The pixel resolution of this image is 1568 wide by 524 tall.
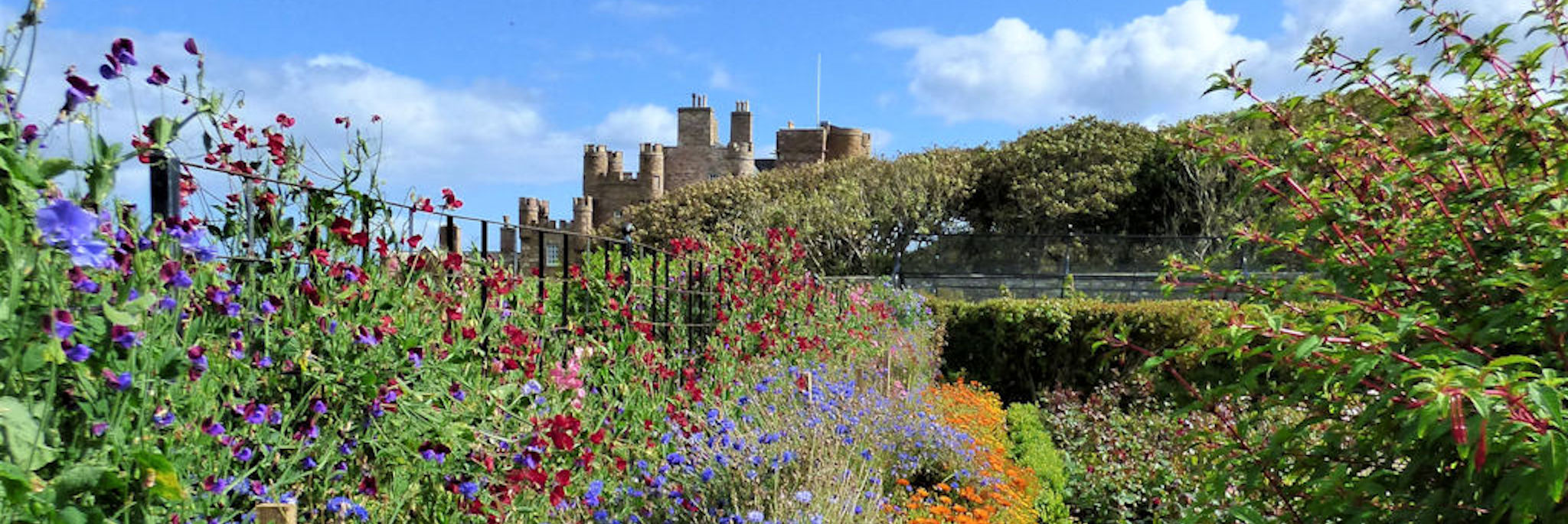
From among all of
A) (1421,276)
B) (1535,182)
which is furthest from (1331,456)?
(1535,182)

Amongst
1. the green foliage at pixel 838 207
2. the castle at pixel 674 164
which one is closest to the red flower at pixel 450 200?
the green foliage at pixel 838 207

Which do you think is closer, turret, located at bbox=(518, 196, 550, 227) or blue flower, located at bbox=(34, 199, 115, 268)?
blue flower, located at bbox=(34, 199, 115, 268)

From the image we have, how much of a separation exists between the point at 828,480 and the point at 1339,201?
5.77ft

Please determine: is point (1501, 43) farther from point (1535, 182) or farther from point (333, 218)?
point (333, 218)

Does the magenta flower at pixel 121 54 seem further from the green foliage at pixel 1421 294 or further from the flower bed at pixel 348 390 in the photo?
the green foliage at pixel 1421 294

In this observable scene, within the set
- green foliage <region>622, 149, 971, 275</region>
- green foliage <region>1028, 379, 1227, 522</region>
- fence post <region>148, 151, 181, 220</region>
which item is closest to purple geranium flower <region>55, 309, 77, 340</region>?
fence post <region>148, 151, 181, 220</region>

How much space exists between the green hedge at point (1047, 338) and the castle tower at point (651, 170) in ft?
98.2

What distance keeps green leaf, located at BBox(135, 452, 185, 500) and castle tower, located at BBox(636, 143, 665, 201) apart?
39125 mm

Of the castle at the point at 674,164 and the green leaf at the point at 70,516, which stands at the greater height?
the castle at the point at 674,164

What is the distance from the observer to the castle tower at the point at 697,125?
41.2m

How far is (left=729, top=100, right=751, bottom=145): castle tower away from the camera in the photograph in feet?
133

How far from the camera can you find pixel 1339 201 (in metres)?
3.01

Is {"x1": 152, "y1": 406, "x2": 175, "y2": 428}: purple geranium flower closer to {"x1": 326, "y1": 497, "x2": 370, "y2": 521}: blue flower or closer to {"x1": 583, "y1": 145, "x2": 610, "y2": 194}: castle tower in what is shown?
{"x1": 326, "y1": 497, "x2": 370, "y2": 521}: blue flower

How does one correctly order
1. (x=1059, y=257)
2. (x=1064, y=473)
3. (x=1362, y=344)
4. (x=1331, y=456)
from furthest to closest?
(x=1059, y=257) < (x=1064, y=473) < (x=1331, y=456) < (x=1362, y=344)
